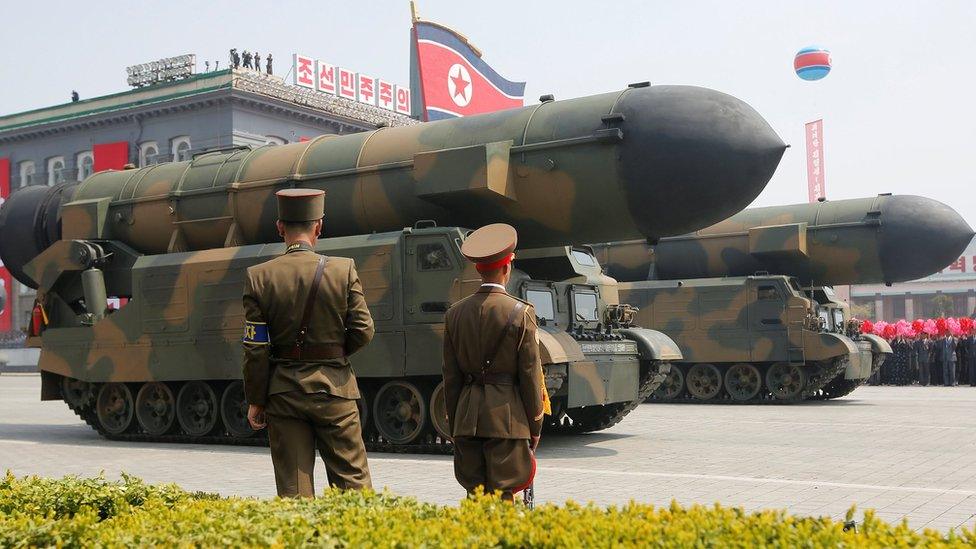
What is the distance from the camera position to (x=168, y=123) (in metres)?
40.9

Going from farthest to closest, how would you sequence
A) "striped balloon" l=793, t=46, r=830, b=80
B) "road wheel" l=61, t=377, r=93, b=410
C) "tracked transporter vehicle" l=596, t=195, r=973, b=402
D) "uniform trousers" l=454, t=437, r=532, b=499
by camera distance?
"striped balloon" l=793, t=46, r=830, b=80 < "tracked transporter vehicle" l=596, t=195, r=973, b=402 < "road wheel" l=61, t=377, r=93, b=410 < "uniform trousers" l=454, t=437, r=532, b=499

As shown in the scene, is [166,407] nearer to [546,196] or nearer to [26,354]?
[546,196]

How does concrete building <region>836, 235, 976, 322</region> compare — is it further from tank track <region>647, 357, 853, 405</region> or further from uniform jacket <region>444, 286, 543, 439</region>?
uniform jacket <region>444, 286, 543, 439</region>

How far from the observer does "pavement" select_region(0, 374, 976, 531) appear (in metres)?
7.71

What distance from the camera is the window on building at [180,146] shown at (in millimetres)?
40562

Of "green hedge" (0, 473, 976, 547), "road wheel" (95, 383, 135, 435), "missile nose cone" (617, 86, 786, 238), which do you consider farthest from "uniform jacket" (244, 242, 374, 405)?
"road wheel" (95, 383, 135, 435)

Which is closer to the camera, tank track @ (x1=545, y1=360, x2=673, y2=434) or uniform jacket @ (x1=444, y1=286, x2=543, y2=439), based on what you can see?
uniform jacket @ (x1=444, y1=286, x2=543, y2=439)

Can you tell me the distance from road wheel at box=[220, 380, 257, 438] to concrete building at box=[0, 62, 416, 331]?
87.8 ft

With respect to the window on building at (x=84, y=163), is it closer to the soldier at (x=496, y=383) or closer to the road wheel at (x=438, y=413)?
the road wheel at (x=438, y=413)

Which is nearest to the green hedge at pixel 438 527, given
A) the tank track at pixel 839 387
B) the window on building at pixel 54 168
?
the tank track at pixel 839 387

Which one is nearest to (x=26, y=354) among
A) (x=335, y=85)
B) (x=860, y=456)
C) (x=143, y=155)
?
(x=143, y=155)

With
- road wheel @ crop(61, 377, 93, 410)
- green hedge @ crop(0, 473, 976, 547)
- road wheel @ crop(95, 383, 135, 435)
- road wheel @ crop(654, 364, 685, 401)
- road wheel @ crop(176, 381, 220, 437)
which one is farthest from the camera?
road wheel @ crop(654, 364, 685, 401)

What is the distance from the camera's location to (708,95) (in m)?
10.5

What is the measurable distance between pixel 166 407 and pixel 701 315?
10127 millimetres
